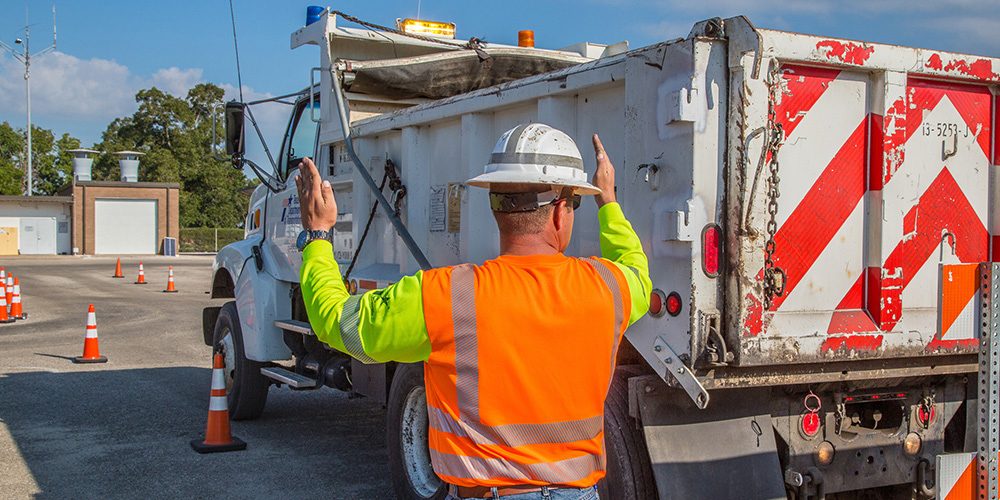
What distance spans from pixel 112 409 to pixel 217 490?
295 cm

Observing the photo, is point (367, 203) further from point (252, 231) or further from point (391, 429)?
point (252, 231)

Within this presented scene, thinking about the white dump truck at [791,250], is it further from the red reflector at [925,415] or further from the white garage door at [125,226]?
the white garage door at [125,226]

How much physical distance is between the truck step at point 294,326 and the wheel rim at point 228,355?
835 mm

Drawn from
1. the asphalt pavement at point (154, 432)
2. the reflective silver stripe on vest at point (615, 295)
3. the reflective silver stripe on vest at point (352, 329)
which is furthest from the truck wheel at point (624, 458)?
the asphalt pavement at point (154, 432)

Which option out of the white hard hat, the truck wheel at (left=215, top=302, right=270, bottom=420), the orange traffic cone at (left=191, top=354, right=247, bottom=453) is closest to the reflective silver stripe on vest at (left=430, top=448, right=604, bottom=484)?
the white hard hat

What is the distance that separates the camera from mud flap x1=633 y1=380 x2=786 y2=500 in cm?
354

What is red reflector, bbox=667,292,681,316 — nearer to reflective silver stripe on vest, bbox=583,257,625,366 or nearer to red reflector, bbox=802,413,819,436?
red reflector, bbox=802,413,819,436

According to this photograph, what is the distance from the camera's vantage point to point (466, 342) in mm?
2201

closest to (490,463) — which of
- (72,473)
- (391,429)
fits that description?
(391,429)

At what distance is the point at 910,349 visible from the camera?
12.4ft

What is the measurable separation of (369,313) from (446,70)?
14.1 feet

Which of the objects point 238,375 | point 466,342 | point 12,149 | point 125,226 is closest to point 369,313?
point 466,342

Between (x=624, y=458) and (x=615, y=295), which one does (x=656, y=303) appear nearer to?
(x=624, y=458)

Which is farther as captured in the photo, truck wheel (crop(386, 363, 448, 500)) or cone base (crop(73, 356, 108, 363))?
cone base (crop(73, 356, 108, 363))
